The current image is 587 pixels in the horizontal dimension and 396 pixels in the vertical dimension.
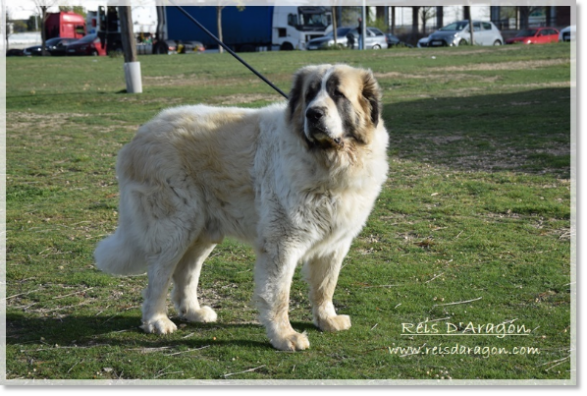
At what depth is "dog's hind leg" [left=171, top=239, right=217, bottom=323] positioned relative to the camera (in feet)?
16.8

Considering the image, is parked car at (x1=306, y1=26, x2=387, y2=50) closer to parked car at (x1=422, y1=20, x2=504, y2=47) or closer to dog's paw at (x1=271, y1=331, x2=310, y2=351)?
parked car at (x1=422, y1=20, x2=504, y2=47)

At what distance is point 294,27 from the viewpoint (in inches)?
1638

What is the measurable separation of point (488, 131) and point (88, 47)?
3102 centimetres

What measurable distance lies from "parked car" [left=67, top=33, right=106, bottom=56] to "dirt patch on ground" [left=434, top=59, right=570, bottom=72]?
73.2 ft

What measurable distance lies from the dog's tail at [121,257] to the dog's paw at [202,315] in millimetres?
488

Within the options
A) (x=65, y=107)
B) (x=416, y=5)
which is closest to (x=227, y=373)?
(x=65, y=107)

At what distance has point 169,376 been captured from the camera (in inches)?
163

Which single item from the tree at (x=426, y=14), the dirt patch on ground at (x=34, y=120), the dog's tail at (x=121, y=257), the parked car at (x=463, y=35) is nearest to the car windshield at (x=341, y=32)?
the parked car at (x=463, y=35)

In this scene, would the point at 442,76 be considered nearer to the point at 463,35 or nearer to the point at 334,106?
the point at 334,106

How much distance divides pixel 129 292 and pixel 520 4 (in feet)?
165

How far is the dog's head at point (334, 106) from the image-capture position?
4.31 meters

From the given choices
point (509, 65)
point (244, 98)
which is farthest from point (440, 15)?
point (244, 98)

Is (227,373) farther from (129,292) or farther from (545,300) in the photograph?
(545,300)

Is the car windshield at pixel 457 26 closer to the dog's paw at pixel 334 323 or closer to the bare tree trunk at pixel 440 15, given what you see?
the bare tree trunk at pixel 440 15
